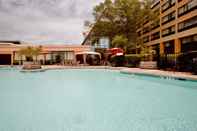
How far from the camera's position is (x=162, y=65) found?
20.6 metres

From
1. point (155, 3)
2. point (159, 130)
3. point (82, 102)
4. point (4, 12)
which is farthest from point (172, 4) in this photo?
point (159, 130)

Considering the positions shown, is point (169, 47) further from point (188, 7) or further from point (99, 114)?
point (99, 114)

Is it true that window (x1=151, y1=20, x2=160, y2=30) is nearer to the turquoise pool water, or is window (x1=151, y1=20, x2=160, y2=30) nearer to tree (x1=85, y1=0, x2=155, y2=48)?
tree (x1=85, y1=0, x2=155, y2=48)

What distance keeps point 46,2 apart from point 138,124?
22365 millimetres

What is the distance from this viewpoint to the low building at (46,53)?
41800mm

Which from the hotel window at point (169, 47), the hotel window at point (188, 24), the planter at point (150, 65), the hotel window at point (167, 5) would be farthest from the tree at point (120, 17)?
the planter at point (150, 65)

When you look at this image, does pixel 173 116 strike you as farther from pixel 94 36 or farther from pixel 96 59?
pixel 94 36

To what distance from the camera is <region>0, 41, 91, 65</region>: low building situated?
137ft

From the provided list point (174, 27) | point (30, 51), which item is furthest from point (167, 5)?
point (30, 51)

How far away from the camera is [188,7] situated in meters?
33.8

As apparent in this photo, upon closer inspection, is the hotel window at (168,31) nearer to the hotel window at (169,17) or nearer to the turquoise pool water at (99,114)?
the hotel window at (169,17)

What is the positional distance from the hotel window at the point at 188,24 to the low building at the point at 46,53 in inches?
567

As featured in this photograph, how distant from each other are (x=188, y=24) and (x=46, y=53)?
71.8ft

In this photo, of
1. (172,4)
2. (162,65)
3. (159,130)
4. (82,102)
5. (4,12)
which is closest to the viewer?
(159,130)
